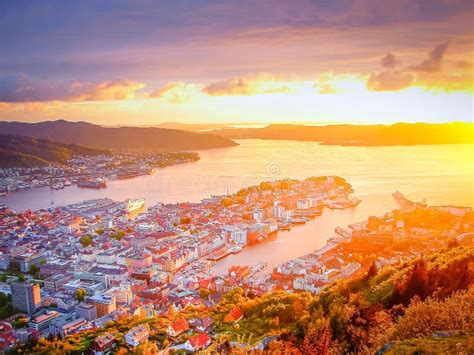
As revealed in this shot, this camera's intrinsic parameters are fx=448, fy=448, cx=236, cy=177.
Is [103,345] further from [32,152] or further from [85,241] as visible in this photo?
[32,152]

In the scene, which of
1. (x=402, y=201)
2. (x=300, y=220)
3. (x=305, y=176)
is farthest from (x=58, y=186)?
(x=402, y=201)

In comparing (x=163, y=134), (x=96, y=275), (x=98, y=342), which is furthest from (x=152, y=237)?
(x=163, y=134)

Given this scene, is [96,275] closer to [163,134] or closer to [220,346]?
[220,346]

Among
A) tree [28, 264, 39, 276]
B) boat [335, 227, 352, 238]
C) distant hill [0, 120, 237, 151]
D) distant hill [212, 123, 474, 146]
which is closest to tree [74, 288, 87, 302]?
tree [28, 264, 39, 276]

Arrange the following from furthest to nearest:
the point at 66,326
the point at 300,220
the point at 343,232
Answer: the point at 300,220
the point at 343,232
the point at 66,326

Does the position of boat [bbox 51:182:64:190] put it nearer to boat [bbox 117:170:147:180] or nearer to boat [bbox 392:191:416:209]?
boat [bbox 117:170:147:180]

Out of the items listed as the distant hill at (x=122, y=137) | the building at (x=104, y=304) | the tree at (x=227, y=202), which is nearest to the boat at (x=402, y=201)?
the tree at (x=227, y=202)

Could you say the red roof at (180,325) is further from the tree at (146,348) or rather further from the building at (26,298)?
the building at (26,298)
